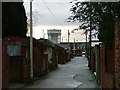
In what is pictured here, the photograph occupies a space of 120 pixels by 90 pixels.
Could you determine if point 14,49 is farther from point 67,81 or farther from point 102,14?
point 102,14

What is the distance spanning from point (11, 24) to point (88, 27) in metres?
12.5

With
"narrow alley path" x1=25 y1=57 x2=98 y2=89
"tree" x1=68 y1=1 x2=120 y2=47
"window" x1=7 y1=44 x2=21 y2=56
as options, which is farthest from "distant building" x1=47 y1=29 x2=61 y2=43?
"tree" x1=68 y1=1 x2=120 y2=47

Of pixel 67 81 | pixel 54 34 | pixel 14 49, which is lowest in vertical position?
pixel 67 81

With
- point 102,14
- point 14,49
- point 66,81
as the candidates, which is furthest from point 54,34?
point 102,14

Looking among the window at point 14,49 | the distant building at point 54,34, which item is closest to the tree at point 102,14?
the window at point 14,49

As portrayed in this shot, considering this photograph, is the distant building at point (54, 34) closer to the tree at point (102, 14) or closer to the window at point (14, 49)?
the window at point (14, 49)

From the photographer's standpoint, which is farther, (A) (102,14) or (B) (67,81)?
(B) (67,81)

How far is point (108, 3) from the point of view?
1105cm

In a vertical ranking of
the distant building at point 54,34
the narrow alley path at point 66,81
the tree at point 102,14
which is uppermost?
the distant building at point 54,34

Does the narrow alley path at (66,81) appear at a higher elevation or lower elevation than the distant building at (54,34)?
lower

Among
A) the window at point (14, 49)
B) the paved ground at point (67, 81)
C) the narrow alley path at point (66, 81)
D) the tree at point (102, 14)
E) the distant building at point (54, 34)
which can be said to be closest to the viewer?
the tree at point (102, 14)

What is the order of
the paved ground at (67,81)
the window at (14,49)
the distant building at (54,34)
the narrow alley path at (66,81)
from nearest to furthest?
the paved ground at (67,81)
the narrow alley path at (66,81)
the window at (14,49)
the distant building at (54,34)

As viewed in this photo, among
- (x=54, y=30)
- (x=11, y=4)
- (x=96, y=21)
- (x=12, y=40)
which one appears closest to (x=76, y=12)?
(x=96, y=21)

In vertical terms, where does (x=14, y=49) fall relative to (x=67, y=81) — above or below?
above
